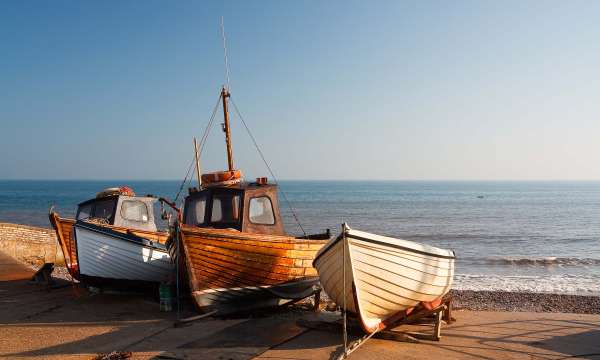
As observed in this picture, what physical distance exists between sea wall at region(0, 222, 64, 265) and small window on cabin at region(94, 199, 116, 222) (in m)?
7.37

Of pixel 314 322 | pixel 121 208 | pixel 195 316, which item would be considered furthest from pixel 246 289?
pixel 121 208

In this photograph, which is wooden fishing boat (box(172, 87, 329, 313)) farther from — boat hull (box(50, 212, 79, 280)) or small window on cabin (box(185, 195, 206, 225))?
boat hull (box(50, 212, 79, 280))

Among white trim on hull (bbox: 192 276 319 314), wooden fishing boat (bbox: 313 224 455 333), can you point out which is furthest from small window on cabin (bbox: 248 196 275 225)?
wooden fishing boat (bbox: 313 224 455 333)

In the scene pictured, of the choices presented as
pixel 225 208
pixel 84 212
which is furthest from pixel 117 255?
pixel 84 212

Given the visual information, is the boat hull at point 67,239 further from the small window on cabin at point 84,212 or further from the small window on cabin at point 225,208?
the small window on cabin at point 225,208

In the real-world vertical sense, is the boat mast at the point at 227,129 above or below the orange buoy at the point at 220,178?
above

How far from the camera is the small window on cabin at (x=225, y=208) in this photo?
10477 millimetres

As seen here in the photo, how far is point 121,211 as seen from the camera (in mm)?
13000

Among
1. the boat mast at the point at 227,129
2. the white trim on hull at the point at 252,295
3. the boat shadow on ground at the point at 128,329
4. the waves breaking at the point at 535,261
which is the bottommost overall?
the waves breaking at the point at 535,261

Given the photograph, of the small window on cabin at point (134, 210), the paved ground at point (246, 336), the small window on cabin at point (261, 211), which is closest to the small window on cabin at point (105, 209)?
the small window on cabin at point (134, 210)

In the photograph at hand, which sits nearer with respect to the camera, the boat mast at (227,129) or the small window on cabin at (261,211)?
the small window on cabin at (261,211)

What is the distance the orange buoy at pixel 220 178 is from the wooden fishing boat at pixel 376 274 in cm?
381

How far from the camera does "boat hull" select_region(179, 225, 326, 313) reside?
901 cm

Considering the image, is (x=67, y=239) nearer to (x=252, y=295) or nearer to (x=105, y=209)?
(x=105, y=209)
